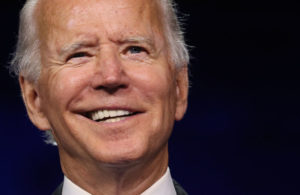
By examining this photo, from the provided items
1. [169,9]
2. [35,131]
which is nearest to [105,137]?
[169,9]

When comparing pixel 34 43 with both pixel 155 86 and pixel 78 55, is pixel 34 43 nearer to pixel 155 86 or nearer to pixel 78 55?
pixel 78 55

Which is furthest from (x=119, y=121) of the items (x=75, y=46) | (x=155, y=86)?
(x=75, y=46)

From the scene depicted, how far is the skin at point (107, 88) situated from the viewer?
5.67ft

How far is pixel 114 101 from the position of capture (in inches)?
68.4

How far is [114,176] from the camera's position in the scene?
5.93 ft

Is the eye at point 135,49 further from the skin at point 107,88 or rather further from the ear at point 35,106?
the ear at point 35,106

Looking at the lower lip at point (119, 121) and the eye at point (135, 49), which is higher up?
the eye at point (135, 49)

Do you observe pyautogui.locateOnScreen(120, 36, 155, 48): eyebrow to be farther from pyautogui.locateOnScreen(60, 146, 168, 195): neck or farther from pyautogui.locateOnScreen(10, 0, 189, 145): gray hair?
pyautogui.locateOnScreen(60, 146, 168, 195): neck

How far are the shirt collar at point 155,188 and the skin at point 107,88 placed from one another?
0.05ft

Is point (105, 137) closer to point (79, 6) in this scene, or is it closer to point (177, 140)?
point (79, 6)

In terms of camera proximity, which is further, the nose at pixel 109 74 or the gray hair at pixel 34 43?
the gray hair at pixel 34 43

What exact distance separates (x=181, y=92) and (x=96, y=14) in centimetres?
41

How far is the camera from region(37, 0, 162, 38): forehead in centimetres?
177

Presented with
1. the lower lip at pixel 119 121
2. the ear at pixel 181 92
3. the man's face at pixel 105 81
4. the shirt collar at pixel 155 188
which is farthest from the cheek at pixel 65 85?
the ear at pixel 181 92
